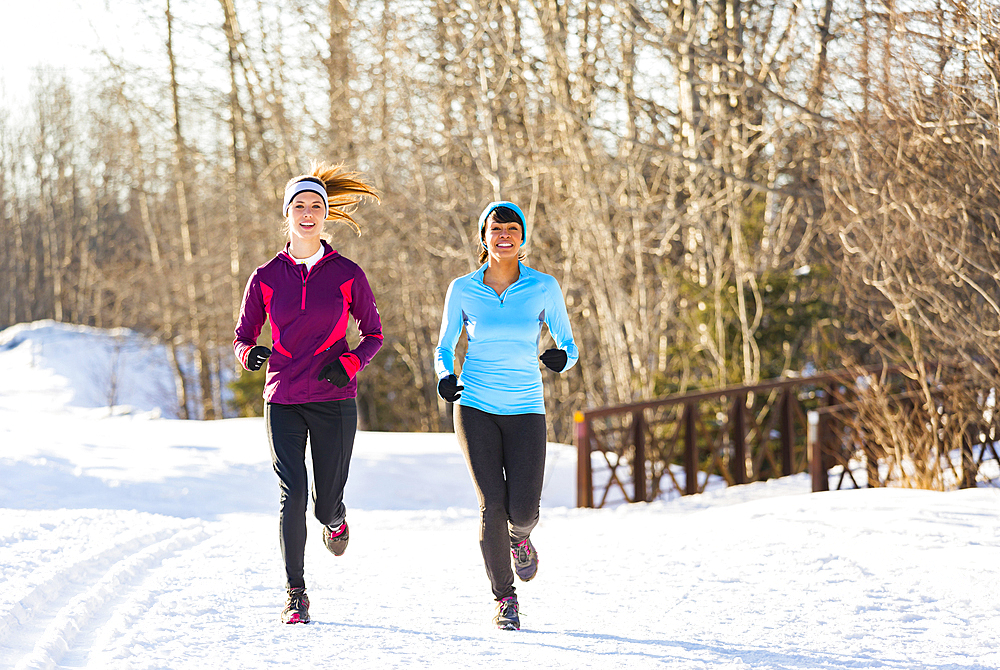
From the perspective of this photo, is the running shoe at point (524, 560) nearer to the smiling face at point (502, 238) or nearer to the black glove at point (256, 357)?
the smiling face at point (502, 238)

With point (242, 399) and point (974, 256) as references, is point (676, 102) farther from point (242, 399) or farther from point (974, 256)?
point (242, 399)

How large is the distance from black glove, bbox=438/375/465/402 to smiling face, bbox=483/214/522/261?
58cm

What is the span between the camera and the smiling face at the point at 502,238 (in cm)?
416

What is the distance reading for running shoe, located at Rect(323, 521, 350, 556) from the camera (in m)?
4.57

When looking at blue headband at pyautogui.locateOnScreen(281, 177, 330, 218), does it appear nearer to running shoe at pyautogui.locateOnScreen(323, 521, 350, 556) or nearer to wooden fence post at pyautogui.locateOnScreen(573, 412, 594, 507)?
running shoe at pyautogui.locateOnScreen(323, 521, 350, 556)

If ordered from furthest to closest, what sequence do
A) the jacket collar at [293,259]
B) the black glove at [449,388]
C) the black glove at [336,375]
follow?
the jacket collar at [293,259]
the black glove at [336,375]
the black glove at [449,388]

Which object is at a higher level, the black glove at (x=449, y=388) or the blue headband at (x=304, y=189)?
the blue headband at (x=304, y=189)

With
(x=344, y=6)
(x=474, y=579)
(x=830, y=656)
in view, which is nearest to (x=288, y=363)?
(x=474, y=579)

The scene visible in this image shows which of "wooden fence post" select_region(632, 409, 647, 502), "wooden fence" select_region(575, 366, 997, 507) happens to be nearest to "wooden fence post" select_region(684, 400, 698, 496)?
"wooden fence" select_region(575, 366, 997, 507)

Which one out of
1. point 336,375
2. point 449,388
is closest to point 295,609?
point 336,375

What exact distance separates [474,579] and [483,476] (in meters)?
1.38

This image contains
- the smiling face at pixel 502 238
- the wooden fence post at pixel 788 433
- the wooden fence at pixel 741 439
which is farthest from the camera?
the wooden fence post at pixel 788 433

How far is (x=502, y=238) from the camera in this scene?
4.17 metres

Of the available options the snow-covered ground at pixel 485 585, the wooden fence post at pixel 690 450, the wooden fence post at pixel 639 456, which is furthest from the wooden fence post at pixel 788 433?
the snow-covered ground at pixel 485 585
